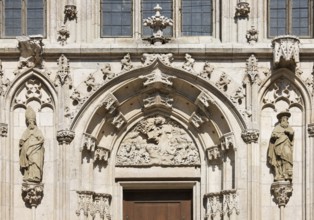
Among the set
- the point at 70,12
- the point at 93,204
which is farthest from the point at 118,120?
the point at 70,12

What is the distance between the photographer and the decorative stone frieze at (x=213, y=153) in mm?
26616

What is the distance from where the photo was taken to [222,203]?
26.3m

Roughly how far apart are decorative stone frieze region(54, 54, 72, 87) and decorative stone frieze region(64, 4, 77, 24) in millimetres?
857

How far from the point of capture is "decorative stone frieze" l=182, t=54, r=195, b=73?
26438 millimetres

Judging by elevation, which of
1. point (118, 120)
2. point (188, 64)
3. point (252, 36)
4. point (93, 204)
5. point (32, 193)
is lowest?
point (93, 204)

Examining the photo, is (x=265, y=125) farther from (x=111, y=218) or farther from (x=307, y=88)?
(x=111, y=218)

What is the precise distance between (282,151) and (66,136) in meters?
4.08

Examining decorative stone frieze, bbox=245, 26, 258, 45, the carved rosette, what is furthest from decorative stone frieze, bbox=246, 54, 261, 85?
the carved rosette

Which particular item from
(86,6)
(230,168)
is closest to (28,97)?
(86,6)

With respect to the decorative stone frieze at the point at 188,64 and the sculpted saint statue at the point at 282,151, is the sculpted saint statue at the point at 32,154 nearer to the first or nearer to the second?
the decorative stone frieze at the point at 188,64

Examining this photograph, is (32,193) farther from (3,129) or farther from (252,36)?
(252,36)

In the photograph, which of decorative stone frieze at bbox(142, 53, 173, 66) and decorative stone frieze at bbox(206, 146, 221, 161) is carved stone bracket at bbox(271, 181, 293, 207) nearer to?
decorative stone frieze at bbox(206, 146, 221, 161)

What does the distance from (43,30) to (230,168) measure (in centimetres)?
456

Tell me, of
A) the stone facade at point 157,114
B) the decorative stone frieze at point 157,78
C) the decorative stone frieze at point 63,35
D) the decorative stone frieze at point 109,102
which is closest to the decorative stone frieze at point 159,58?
the stone facade at point 157,114
